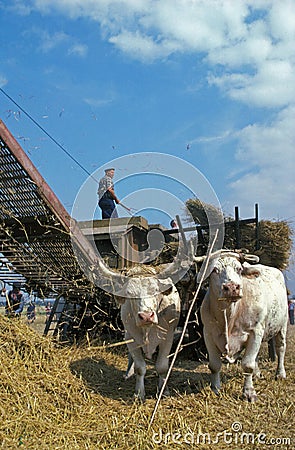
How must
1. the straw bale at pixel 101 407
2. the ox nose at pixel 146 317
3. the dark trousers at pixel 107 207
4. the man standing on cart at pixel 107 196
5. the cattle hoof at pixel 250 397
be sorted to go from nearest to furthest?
the straw bale at pixel 101 407 < the cattle hoof at pixel 250 397 < the ox nose at pixel 146 317 < the man standing on cart at pixel 107 196 < the dark trousers at pixel 107 207

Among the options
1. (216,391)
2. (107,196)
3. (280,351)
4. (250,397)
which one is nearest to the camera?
(250,397)

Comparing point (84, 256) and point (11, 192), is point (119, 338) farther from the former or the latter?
point (11, 192)

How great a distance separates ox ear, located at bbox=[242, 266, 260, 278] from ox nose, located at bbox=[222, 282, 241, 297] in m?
0.69

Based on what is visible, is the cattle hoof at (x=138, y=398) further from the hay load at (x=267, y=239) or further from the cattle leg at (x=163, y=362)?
the hay load at (x=267, y=239)

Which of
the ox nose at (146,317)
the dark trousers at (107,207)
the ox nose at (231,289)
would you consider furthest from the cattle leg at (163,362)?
the dark trousers at (107,207)

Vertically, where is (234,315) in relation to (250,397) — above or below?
above

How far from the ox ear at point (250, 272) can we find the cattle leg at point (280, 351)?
152 centimetres

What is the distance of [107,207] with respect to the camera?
25.6 ft

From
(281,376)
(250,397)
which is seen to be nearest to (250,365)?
(250,397)

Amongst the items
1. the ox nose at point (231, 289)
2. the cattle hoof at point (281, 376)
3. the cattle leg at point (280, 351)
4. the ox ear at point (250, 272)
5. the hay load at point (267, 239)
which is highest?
the hay load at point (267, 239)

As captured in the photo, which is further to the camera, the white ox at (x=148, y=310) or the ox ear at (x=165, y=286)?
the ox ear at (x=165, y=286)

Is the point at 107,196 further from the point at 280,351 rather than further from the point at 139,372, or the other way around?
the point at 280,351

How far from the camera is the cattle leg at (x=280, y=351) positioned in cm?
657

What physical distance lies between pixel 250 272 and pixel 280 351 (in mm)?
1640
